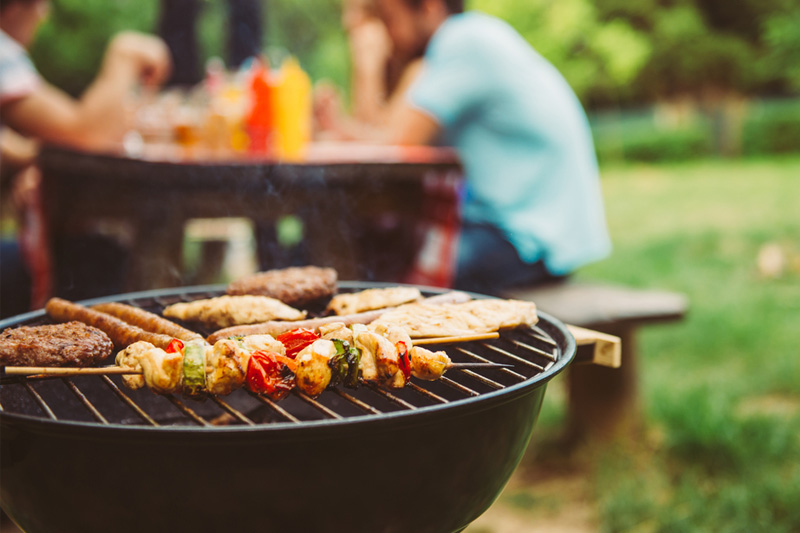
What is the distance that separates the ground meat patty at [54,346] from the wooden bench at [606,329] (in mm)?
2193

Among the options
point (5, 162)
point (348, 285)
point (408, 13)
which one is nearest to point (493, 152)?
point (408, 13)

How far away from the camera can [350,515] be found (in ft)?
4.09

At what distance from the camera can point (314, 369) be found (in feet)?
4.45

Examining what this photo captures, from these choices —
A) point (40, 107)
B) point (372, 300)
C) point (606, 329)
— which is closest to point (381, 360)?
point (372, 300)

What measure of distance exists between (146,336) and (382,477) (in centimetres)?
Answer: 70

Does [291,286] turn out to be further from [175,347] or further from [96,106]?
[96,106]

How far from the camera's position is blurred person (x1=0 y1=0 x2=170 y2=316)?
3.79 meters

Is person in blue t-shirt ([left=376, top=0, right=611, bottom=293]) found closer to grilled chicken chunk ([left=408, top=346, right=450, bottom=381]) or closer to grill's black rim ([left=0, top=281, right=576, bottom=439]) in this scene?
grilled chicken chunk ([left=408, top=346, right=450, bottom=381])

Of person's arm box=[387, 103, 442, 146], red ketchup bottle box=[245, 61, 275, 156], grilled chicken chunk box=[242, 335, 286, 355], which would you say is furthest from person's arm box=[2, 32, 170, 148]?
grilled chicken chunk box=[242, 335, 286, 355]

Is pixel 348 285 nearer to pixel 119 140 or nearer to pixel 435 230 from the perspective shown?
pixel 435 230

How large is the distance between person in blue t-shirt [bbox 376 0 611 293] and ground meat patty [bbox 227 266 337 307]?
67.9 inches

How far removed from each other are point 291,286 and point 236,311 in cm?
21

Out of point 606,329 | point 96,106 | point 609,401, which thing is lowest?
point 609,401

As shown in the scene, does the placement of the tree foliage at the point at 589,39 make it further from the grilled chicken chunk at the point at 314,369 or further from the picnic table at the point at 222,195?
the grilled chicken chunk at the point at 314,369
